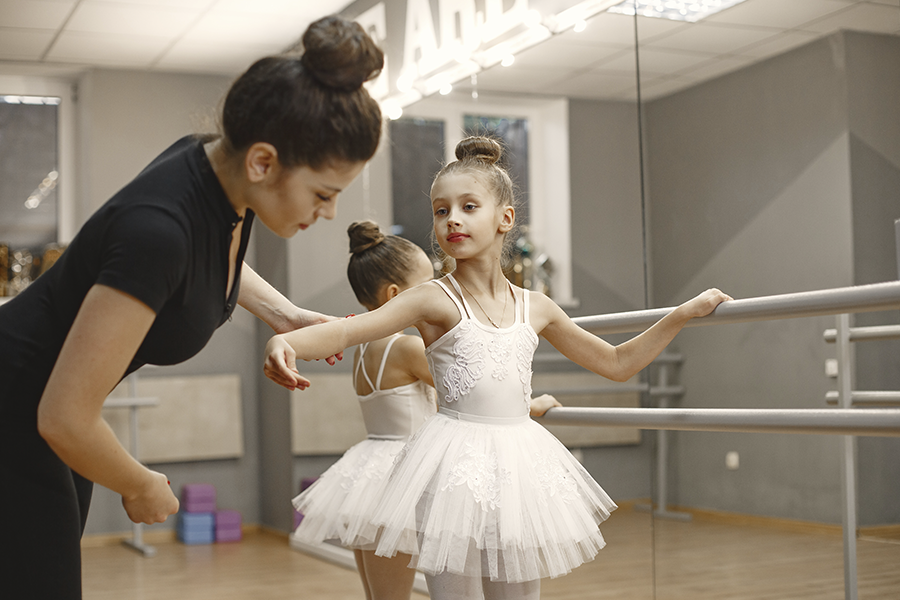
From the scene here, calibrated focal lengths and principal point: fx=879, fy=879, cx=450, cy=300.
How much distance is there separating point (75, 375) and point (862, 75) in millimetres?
1930

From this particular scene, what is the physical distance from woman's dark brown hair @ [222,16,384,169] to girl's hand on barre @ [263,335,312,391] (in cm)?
29

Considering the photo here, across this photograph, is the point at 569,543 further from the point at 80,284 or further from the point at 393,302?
the point at 80,284

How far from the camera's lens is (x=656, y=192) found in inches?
104

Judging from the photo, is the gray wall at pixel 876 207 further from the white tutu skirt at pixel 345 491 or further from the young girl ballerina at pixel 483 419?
the white tutu skirt at pixel 345 491

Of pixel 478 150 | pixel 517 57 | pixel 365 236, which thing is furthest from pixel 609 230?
pixel 478 150

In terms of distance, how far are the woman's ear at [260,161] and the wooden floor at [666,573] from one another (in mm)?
1662

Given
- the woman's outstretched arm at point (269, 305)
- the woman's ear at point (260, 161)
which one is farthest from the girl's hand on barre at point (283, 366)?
the woman's ear at point (260, 161)

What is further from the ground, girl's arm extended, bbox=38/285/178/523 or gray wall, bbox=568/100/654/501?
gray wall, bbox=568/100/654/501

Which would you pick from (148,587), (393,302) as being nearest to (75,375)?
(393,302)

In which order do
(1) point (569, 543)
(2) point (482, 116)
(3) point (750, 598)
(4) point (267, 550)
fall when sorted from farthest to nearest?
(4) point (267, 550)
(2) point (482, 116)
(3) point (750, 598)
(1) point (569, 543)

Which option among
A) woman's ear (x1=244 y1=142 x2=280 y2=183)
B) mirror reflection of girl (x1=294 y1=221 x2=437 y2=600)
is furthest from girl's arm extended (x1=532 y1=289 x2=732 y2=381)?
woman's ear (x1=244 y1=142 x2=280 y2=183)

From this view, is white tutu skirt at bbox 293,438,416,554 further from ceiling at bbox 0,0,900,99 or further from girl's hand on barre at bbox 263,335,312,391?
ceiling at bbox 0,0,900,99

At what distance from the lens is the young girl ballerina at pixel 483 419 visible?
1.35 metres

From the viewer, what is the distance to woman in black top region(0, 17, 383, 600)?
2.64 ft
